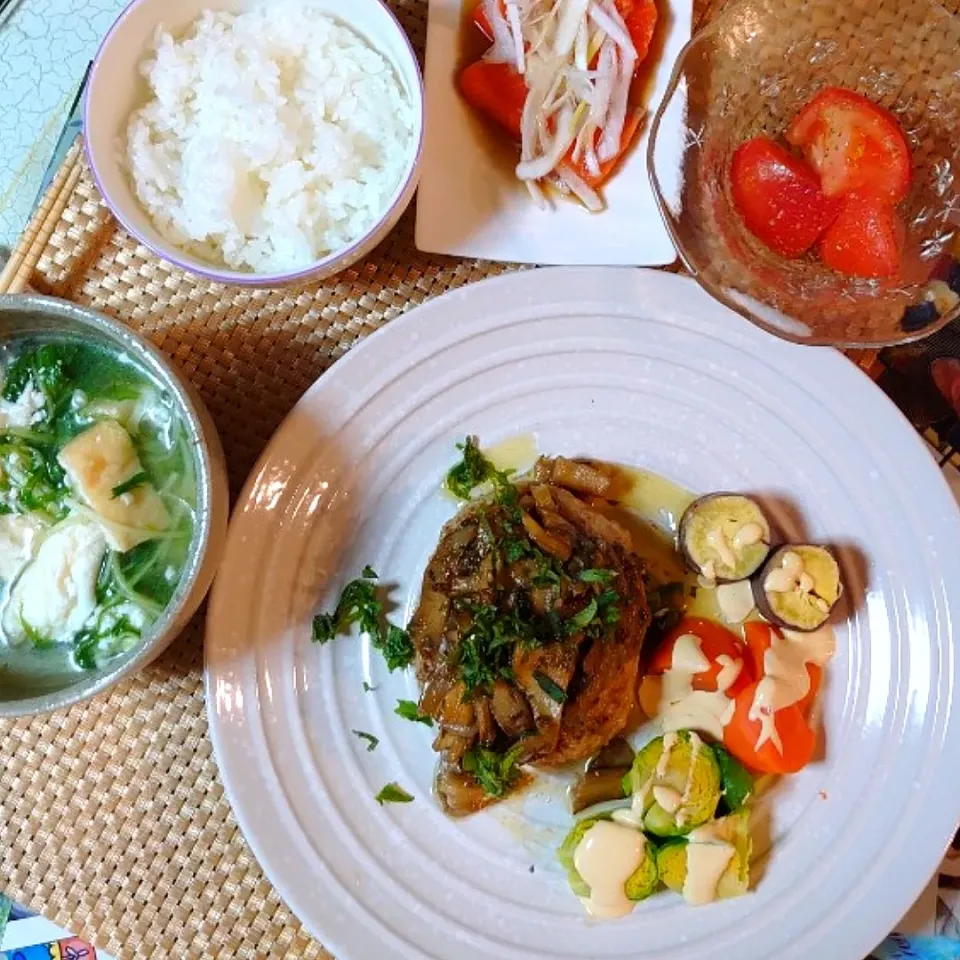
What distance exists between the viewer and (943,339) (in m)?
2.07

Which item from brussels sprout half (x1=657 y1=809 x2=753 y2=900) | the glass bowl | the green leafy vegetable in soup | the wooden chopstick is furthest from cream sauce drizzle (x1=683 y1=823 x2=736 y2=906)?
the wooden chopstick

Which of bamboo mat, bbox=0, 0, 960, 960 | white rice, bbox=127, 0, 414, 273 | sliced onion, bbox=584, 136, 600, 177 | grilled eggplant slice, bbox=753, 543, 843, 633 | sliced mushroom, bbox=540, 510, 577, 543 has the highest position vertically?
sliced onion, bbox=584, 136, 600, 177

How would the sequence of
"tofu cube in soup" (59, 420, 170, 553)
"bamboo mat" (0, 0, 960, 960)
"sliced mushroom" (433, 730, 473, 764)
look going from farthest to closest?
"bamboo mat" (0, 0, 960, 960) → "sliced mushroom" (433, 730, 473, 764) → "tofu cube in soup" (59, 420, 170, 553)

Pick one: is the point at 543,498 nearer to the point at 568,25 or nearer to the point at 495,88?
the point at 495,88

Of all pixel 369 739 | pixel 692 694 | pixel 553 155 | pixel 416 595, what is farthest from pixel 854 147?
pixel 369 739

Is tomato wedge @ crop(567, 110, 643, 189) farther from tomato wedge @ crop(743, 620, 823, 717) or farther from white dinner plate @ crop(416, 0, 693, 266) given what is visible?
tomato wedge @ crop(743, 620, 823, 717)

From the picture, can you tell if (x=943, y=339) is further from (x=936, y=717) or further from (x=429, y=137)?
(x=429, y=137)

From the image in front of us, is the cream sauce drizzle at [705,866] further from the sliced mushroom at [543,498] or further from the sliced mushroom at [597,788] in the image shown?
the sliced mushroom at [543,498]

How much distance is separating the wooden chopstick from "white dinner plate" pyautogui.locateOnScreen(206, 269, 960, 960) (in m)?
0.61

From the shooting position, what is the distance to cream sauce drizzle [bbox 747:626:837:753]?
186cm

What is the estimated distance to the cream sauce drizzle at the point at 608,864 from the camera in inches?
72.5

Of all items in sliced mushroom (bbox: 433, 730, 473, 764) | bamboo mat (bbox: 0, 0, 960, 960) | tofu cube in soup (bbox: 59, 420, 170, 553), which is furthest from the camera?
bamboo mat (bbox: 0, 0, 960, 960)

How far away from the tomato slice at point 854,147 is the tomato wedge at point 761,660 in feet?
2.56

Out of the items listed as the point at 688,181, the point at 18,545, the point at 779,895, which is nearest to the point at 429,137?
the point at 688,181
